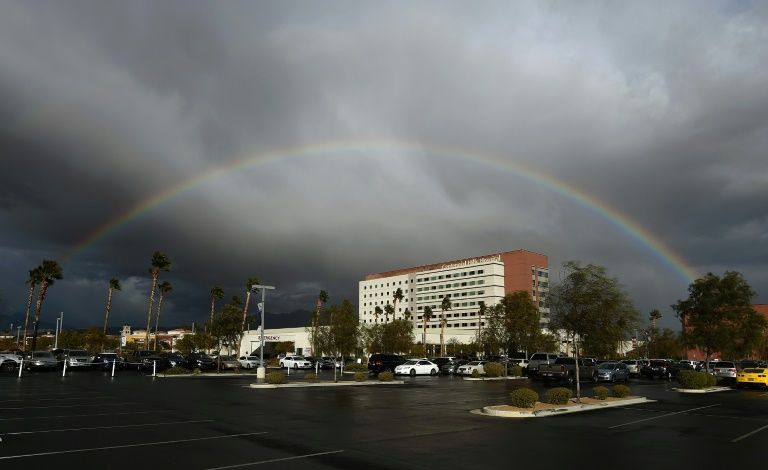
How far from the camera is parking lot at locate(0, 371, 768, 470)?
1109 centimetres

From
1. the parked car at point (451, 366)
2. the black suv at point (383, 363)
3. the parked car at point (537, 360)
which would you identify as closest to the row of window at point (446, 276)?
the parked car at point (451, 366)

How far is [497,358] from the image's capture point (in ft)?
204

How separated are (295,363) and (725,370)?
4143cm

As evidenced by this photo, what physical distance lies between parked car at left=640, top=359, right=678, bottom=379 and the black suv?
2373 cm

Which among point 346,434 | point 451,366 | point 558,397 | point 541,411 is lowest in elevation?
point 346,434

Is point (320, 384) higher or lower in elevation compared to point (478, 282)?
lower

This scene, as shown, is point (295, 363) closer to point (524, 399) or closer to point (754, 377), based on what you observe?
point (754, 377)

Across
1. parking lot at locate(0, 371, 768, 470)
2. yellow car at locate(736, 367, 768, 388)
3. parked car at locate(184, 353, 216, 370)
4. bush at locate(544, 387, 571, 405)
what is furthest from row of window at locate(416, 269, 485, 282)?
bush at locate(544, 387, 571, 405)

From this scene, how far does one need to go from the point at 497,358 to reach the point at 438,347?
266ft

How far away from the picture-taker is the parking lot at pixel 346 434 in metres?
11.1

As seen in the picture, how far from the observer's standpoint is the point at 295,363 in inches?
2486

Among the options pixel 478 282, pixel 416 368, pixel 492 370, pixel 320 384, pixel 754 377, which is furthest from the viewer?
pixel 478 282

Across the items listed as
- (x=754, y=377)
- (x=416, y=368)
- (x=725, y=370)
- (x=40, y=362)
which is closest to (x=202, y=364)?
(x=40, y=362)

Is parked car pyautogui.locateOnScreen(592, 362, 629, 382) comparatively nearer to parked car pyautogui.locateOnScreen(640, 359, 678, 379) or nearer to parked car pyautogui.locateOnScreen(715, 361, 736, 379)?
parked car pyautogui.locateOnScreen(715, 361, 736, 379)
